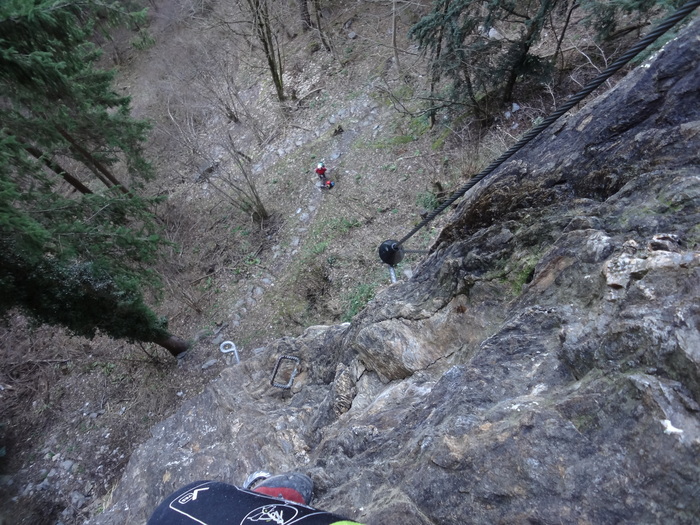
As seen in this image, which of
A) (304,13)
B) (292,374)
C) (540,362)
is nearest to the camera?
(540,362)

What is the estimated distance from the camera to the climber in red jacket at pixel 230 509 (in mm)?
1872

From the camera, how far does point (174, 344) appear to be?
7711 millimetres

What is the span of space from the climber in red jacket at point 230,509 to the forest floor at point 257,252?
4591 millimetres

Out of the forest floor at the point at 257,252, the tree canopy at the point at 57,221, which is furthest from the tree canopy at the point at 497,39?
the tree canopy at the point at 57,221

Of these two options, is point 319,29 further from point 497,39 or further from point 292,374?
point 292,374

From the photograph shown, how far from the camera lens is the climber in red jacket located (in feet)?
6.14

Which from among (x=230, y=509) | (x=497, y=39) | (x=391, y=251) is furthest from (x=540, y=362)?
(x=497, y=39)

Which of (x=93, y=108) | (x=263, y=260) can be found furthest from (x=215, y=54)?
(x=263, y=260)

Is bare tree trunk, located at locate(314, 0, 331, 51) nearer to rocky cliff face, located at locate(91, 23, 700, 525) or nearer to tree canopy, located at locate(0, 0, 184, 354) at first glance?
tree canopy, located at locate(0, 0, 184, 354)

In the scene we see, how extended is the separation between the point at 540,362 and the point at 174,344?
7446 millimetres

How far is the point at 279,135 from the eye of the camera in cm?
1276

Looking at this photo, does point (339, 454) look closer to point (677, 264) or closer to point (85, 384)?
point (677, 264)

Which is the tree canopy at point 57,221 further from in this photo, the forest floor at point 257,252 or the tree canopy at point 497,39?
the tree canopy at point 497,39

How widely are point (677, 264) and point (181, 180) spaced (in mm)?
13986
